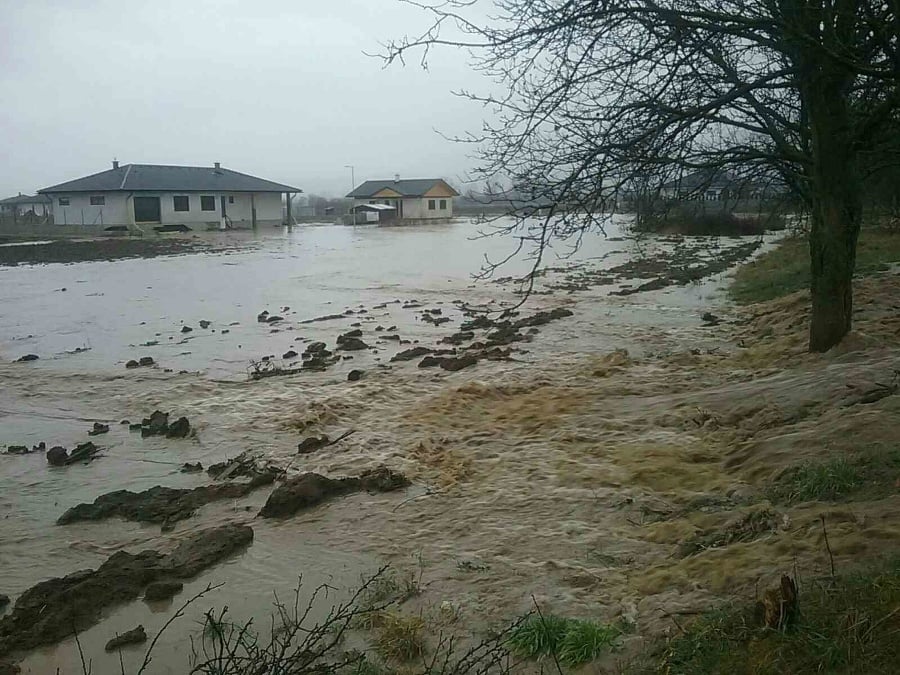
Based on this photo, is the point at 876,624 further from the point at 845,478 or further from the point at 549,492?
the point at 549,492

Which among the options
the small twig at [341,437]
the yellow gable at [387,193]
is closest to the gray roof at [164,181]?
the yellow gable at [387,193]

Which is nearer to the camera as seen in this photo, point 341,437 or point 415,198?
point 341,437

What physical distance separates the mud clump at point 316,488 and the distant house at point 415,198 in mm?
83645

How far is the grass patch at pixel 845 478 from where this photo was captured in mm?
5531

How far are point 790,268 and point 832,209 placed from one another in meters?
14.7

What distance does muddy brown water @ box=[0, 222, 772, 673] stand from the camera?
21.6 feet

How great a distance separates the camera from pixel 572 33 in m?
7.47

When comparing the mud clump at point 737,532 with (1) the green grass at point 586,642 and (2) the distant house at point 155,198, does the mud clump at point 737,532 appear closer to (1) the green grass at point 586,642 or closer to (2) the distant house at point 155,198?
(1) the green grass at point 586,642

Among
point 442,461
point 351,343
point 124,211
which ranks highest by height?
point 124,211

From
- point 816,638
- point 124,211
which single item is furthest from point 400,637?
point 124,211

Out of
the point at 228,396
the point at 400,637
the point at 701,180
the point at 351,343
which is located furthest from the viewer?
the point at 351,343

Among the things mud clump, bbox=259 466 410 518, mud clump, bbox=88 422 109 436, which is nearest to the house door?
mud clump, bbox=88 422 109 436

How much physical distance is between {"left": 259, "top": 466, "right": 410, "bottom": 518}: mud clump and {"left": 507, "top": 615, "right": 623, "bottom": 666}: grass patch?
343 cm

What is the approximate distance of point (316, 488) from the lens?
793 centimetres
